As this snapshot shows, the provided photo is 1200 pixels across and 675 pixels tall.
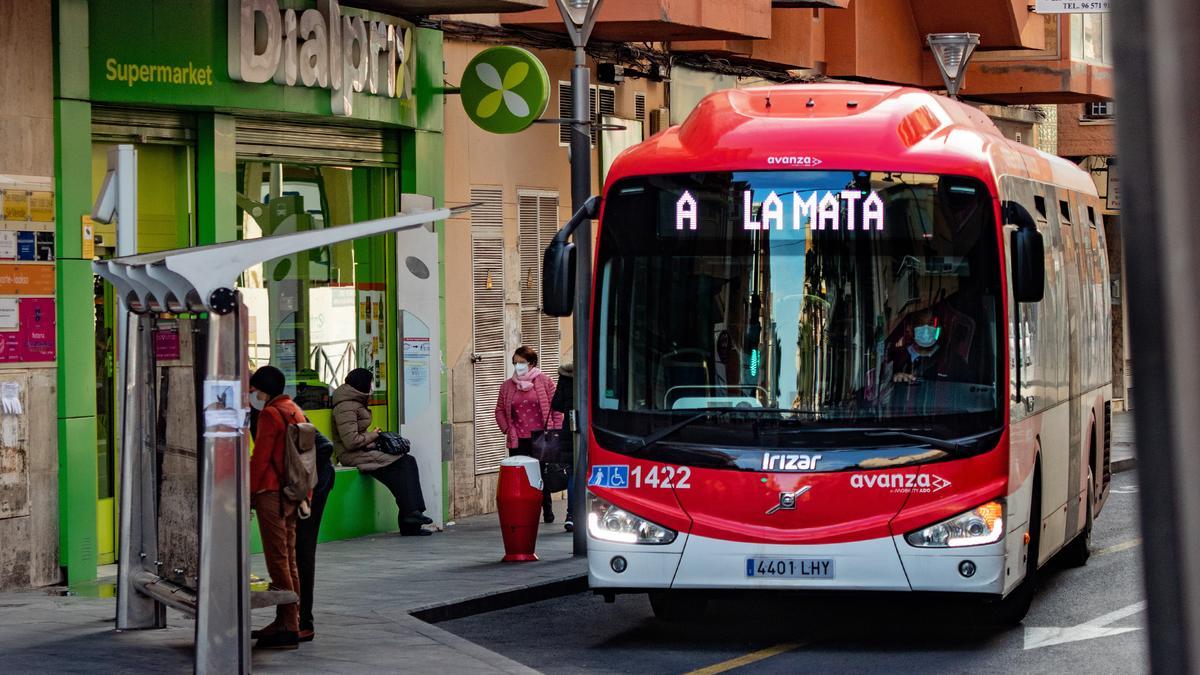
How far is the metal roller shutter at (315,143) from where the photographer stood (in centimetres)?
1572

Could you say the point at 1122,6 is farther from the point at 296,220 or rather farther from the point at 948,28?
the point at 948,28

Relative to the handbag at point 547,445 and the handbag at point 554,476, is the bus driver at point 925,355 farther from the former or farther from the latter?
the handbag at point 554,476

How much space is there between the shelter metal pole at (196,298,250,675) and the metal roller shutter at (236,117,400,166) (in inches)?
282

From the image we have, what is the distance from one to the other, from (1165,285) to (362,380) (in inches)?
594

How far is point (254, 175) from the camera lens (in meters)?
15.9

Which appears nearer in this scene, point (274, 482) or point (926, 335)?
point (274, 482)

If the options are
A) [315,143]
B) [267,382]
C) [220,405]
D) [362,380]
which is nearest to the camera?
[220,405]

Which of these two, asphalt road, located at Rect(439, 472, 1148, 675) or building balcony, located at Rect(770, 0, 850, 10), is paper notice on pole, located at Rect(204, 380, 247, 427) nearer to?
asphalt road, located at Rect(439, 472, 1148, 675)

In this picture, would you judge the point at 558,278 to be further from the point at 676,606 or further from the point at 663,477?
the point at 676,606

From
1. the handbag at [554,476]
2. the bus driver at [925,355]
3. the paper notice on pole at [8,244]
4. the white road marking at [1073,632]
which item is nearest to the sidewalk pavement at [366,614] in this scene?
the handbag at [554,476]

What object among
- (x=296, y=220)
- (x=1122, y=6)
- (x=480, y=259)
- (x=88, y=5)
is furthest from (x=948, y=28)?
(x=1122, y=6)

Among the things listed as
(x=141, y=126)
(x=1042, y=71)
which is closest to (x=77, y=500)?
(x=141, y=126)

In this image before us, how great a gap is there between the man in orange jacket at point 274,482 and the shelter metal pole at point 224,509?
2.58 feet

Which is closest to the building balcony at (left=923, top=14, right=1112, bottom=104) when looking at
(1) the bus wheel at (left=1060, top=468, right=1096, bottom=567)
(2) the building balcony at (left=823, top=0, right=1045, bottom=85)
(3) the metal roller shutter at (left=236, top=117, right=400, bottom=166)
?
(2) the building balcony at (left=823, top=0, right=1045, bottom=85)
